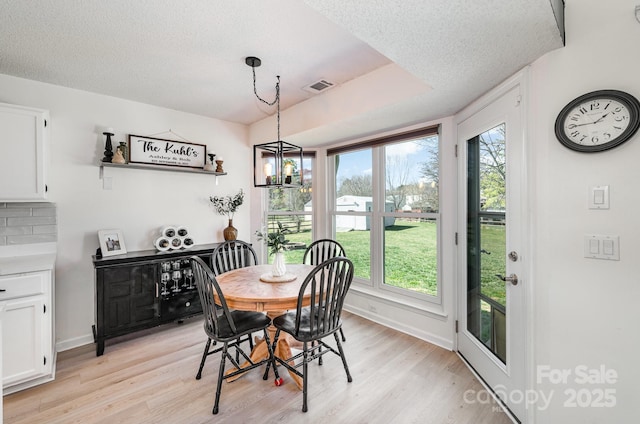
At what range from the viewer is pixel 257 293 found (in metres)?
2.03

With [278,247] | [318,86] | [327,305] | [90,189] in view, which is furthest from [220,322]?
[318,86]

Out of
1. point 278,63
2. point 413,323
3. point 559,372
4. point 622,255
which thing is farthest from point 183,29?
point 413,323

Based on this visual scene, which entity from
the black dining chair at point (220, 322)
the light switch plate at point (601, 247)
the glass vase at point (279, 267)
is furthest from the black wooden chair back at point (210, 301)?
the light switch plate at point (601, 247)

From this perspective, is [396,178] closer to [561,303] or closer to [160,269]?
[561,303]

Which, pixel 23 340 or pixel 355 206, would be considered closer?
pixel 23 340

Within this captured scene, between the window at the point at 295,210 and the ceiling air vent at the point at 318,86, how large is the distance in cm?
125

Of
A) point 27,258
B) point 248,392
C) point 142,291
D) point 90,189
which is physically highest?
point 90,189

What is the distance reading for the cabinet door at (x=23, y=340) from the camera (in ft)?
6.51

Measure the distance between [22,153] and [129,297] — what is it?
1.52 meters

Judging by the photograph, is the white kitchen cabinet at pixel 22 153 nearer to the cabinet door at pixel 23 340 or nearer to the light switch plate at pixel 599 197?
the cabinet door at pixel 23 340

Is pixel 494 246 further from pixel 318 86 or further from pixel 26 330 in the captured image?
pixel 26 330

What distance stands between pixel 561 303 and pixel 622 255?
14.4 inches

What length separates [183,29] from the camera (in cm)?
186

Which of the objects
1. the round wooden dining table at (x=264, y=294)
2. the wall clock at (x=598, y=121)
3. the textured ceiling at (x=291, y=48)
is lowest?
the round wooden dining table at (x=264, y=294)
